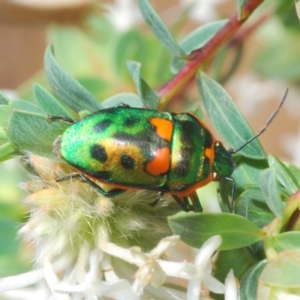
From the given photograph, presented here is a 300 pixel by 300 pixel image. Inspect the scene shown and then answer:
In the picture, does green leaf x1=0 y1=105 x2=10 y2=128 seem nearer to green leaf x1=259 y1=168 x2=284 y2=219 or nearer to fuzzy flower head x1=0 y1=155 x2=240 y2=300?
fuzzy flower head x1=0 y1=155 x2=240 y2=300

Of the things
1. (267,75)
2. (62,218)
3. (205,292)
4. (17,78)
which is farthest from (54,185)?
(17,78)

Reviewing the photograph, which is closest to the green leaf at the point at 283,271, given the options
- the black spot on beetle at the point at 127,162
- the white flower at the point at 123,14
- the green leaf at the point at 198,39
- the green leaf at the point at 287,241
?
the green leaf at the point at 287,241

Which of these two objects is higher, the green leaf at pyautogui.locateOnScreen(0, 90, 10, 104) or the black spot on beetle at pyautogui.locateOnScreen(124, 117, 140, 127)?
the green leaf at pyautogui.locateOnScreen(0, 90, 10, 104)

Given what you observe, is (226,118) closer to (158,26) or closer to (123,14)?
(158,26)

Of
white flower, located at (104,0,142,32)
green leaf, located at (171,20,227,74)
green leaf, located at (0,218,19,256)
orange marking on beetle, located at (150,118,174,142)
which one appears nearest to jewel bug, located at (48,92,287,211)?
orange marking on beetle, located at (150,118,174,142)

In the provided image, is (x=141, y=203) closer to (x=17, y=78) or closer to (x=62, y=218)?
(x=62, y=218)

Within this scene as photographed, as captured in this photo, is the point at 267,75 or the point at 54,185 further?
the point at 267,75

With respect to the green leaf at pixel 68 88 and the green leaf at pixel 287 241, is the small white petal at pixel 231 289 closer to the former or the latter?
the green leaf at pixel 287 241
